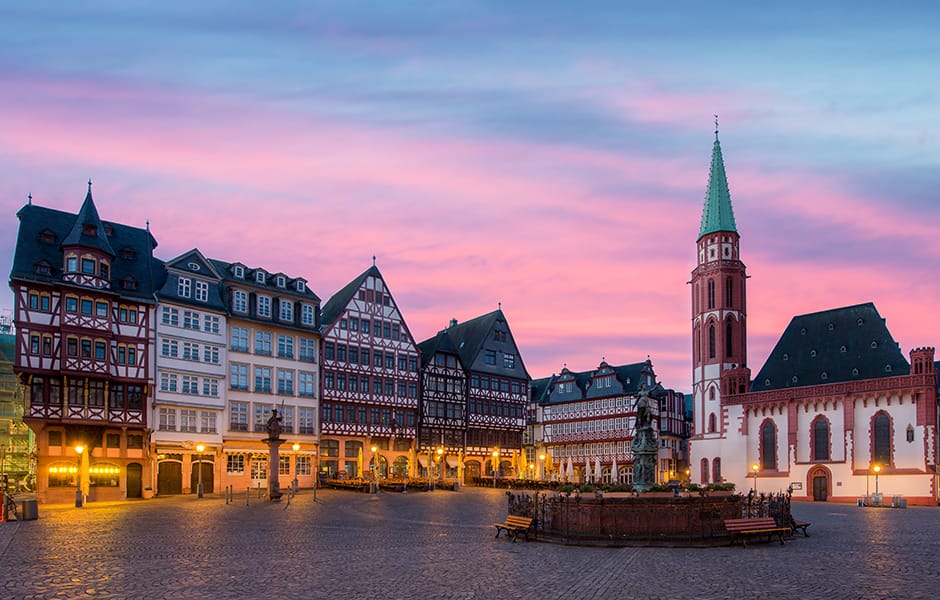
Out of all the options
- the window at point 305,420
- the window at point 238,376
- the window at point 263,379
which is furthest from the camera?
the window at point 305,420

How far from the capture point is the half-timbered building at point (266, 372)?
58656 millimetres

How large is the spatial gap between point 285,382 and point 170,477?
1080 centimetres

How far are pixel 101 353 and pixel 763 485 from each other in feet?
160

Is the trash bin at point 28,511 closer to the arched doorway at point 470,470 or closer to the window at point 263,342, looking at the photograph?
the window at point 263,342

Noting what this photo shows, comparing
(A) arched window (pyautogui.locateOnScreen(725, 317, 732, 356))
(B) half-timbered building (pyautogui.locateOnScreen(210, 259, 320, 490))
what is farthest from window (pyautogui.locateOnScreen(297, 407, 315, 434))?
(A) arched window (pyautogui.locateOnScreen(725, 317, 732, 356))

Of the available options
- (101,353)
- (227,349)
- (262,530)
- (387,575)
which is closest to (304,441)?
(227,349)

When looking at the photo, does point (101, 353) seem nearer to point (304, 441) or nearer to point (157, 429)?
point (157, 429)

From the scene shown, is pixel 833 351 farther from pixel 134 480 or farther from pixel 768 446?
pixel 134 480

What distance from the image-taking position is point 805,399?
224 feet

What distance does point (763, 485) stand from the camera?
70.2 metres

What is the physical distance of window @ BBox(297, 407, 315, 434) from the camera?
2464 inches

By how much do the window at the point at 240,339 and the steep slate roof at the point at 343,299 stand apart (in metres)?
7.70

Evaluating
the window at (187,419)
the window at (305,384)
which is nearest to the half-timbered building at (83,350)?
the window at (187,419)

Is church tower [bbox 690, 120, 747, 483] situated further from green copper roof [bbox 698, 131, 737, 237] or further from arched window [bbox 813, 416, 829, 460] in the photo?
arched window [bbox 813, 416, 829, 460]
